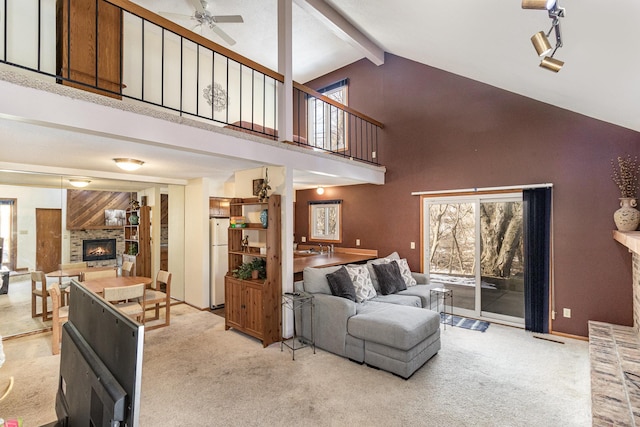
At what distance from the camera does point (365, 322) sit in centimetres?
337

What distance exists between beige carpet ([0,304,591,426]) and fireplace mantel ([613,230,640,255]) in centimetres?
137

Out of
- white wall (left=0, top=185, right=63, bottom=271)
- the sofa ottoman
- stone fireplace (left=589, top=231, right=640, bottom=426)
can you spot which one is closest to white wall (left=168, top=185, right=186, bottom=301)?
white wall (left=0, top=185, right=63, bottom=271)

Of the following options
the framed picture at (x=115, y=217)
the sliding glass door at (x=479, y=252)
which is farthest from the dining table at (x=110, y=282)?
the sliding glass door at (x=479, y=252)

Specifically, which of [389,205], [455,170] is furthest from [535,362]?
[389,205]

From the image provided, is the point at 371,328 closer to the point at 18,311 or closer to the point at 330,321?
the point at 330,321

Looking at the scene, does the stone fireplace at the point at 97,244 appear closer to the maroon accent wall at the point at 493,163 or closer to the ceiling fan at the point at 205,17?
the ceiling fan at the point at 205,17

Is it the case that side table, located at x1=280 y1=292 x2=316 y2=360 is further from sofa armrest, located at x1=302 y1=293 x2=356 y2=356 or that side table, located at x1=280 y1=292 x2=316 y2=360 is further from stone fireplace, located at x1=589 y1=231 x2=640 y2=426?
stone fireplace, located at x1=589 y1=231 x2=640 y2=426

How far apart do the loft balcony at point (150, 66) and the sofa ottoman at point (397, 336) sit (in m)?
2.43

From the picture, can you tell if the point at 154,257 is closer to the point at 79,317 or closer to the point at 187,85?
the point at 187,85

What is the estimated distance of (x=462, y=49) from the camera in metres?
3.76

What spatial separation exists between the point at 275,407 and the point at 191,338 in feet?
6.45

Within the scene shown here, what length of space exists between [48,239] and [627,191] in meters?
7.80

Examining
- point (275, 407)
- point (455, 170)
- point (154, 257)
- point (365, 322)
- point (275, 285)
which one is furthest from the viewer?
point (154, 257)

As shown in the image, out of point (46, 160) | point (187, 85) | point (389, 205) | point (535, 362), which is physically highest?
point (187, 85)
